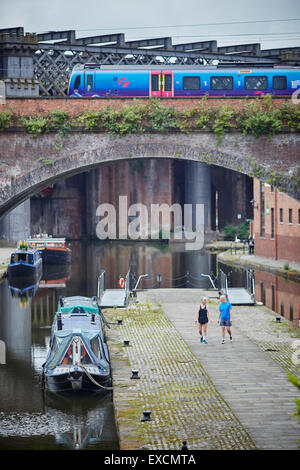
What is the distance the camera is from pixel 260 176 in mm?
25922

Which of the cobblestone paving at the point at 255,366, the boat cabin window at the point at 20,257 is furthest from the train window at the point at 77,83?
the boat cabin window at the point at 20,257

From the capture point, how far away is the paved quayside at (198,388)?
1324 centimetres

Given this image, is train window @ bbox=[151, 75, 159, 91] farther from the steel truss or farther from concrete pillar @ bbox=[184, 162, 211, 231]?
concrete pillar @ bbox=[184, 162, 211, 231]

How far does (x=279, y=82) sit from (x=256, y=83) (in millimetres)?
1017

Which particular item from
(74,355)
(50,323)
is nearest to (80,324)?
(74,355)

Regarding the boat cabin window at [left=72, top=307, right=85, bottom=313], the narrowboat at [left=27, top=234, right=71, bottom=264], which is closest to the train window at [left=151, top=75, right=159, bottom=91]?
the boat cabin window at [left=72, top=307, right=85, bottom=313]

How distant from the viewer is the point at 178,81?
102 feet

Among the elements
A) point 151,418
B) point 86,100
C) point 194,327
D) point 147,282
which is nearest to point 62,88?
point 147,282

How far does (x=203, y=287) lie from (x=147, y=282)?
388 cm

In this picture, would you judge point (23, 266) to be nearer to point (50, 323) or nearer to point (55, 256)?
point (55, 256)

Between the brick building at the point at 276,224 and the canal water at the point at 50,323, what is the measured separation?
2680mm

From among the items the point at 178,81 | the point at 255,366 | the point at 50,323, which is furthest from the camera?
the point at 178,81

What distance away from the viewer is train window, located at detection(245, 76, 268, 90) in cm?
3225

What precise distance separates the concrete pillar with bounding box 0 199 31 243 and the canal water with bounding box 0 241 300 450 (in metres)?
4.73
